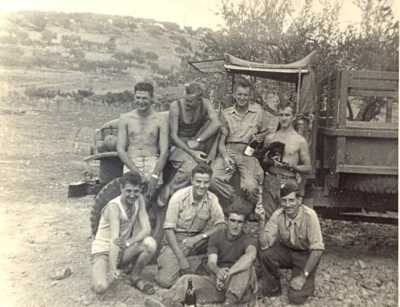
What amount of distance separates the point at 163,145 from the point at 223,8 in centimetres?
206

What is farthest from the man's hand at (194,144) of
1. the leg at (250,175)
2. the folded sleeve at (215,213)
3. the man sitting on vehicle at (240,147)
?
the folded sleeve at (215,213)

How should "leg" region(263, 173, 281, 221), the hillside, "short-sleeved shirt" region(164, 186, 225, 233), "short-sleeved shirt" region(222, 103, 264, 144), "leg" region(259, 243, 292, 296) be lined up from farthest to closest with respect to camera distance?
the hillside → "short-sleeved shirt" region(222, 103, 264, 144) → "leg" region(263, 173, 281, 221) → "short-sleeved shirt" region(164, 186, 225, 233) → "leg" region(259, 243, 292, 296)

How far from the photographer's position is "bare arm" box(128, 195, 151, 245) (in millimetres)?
3486

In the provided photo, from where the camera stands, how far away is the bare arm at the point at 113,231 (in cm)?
338

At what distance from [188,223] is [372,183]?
1.57 m

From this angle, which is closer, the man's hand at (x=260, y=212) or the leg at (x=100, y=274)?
the leg at (x=100, y=274)

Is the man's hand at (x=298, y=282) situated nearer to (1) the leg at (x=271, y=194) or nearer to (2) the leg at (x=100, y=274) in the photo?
(1) the leg at (x=271, y=194)

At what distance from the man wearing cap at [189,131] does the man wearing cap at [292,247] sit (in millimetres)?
902

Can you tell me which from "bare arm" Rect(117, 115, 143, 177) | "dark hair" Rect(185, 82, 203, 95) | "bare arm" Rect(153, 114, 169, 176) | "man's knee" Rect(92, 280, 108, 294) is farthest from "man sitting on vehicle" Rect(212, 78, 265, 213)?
"man's knee" Rect(92, 280, 108, 294)

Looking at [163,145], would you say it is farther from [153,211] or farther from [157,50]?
[157,50]

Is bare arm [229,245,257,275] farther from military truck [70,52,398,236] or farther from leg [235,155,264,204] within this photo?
military truck [70,52,398,236]

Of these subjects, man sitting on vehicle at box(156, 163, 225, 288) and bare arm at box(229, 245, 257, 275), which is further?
man sitting on vehicle at box(156, 163, 225, 288)

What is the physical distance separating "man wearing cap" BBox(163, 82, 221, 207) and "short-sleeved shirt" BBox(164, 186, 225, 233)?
1.36 ft

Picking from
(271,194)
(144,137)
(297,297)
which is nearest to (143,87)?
(144,137)
